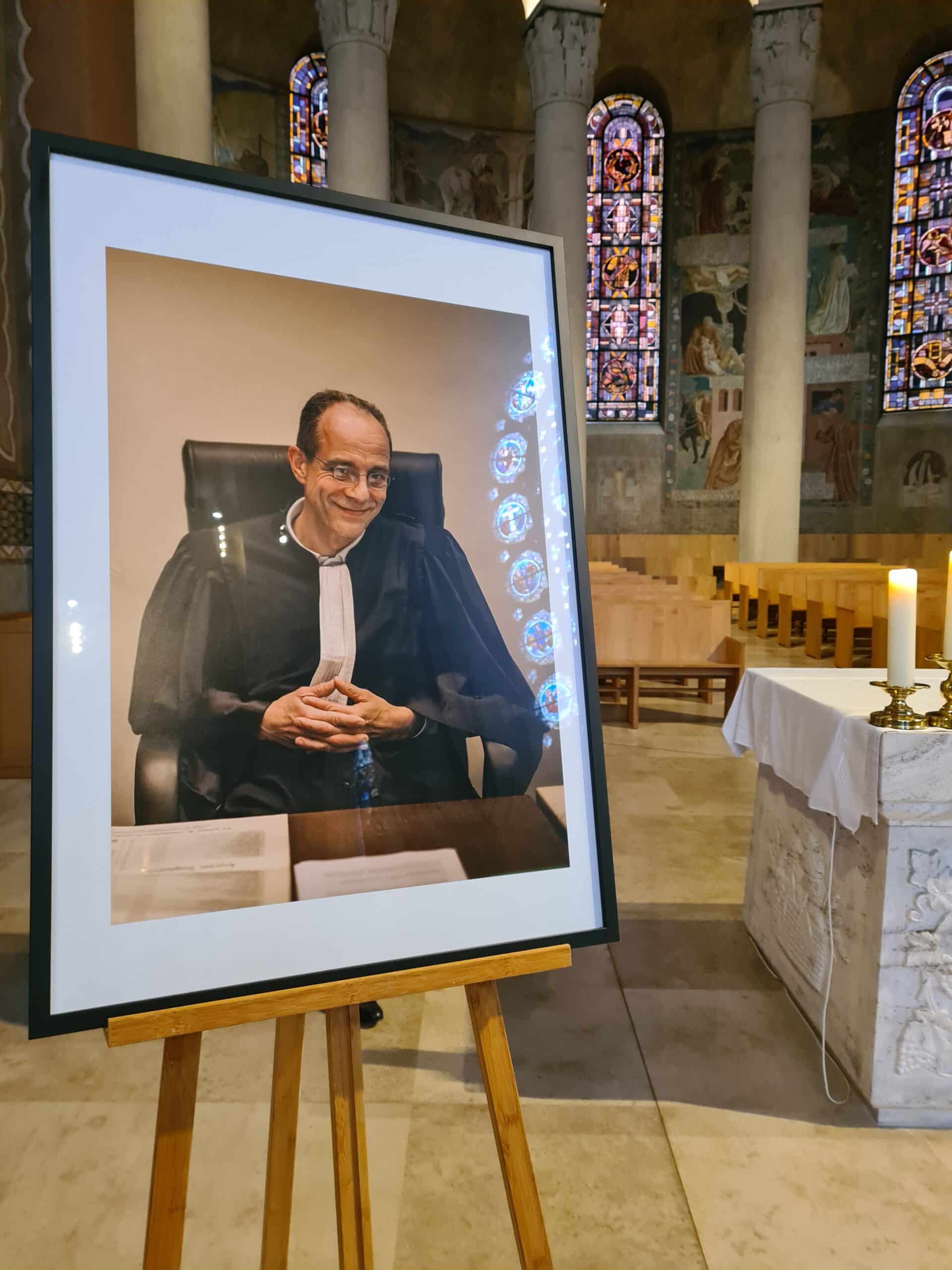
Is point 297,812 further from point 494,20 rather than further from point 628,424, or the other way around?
point 494,20

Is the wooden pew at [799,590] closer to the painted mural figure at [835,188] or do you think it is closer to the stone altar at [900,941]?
the stone altar at [900,941]

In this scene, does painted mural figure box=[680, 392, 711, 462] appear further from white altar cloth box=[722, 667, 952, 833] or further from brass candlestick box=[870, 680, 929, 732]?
brass candlestick box=[870, 680, 929, 732]

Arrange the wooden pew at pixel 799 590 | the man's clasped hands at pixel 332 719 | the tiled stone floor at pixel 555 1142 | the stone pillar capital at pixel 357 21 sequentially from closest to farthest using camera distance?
the man's clasped hands at pixel 332 719 < the tiled stone floor at pixel 555 1142 < the wooden pew at pixel 799 590 < the stone pillar capital at pixel 357 21

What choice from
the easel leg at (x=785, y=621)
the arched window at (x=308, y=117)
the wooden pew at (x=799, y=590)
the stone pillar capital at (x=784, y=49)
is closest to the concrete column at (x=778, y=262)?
the stone pillar capital at (x=784, y=49)

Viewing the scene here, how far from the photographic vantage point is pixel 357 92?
993 cm

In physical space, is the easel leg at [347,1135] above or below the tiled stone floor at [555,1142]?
above

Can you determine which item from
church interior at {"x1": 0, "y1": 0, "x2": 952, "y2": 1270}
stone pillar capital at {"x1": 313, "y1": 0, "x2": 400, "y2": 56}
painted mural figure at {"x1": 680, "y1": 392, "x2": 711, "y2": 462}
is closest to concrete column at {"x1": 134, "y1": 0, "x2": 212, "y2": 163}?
church interior at {"x1": 0, "y1": 0, "x2": 952, "y2": 1270}

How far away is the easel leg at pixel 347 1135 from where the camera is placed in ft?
4.62

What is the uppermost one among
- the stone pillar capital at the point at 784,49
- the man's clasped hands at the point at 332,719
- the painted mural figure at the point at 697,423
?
the stone pillar capital at the point at 784,49

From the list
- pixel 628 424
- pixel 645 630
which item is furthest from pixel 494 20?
pixel 645 630

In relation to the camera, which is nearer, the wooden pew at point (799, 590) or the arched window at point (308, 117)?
the wooden pew at point (799, 590)

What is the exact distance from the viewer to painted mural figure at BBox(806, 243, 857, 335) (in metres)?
16.7

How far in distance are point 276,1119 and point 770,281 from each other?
12343 mm

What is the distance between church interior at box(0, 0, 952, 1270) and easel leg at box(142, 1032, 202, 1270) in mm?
779
